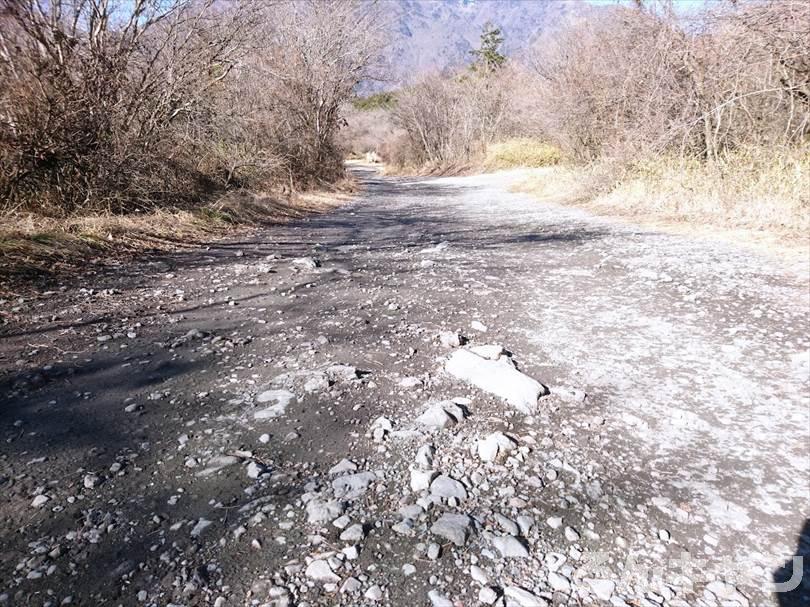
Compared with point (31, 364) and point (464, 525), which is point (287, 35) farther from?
point (464, 525)

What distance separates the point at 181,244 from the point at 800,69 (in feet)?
29.6

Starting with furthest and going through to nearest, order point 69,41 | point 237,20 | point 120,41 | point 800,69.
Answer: point 237,20
point 800,69
point 120,41
point 69,41

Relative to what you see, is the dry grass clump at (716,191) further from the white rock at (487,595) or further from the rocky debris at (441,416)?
the white rock at (487,595)

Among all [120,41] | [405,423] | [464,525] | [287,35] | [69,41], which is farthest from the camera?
[287,35]

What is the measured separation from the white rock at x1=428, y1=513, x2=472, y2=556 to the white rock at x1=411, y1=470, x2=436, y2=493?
0.16 m

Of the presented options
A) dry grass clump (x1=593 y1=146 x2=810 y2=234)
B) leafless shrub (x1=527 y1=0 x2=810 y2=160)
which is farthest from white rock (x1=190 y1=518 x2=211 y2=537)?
leafless shrub (x1=527 y1=0 x2=810 y2=160)

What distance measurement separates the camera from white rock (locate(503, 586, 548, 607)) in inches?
51.7

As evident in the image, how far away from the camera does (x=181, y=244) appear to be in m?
5.99

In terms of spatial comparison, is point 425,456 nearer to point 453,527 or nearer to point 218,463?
point 453,527

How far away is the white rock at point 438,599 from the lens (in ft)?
4.28

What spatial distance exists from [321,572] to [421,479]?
52cm

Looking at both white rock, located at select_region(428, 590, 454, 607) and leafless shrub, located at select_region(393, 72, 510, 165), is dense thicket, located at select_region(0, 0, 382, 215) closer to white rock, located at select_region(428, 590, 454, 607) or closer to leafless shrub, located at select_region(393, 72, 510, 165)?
white rock, located at select_region(428, 590, 454, 607)

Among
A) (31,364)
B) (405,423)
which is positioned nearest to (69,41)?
(31,364)

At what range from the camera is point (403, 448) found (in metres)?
2.00
